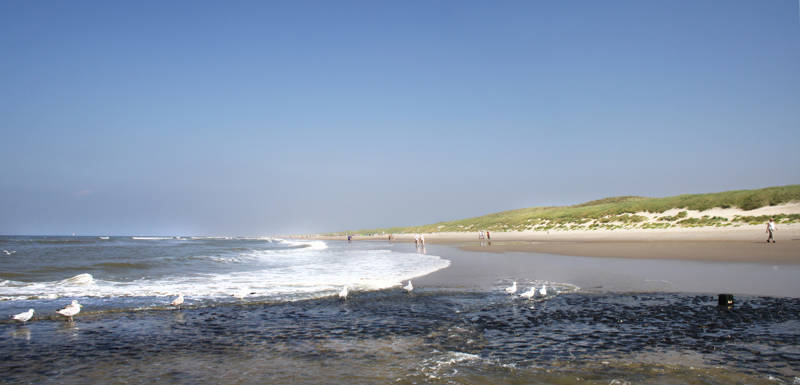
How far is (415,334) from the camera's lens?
327 inches

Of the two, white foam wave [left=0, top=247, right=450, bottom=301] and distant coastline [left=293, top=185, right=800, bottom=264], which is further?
distant coastline [left=293, top=185, right=800, bottom=264]

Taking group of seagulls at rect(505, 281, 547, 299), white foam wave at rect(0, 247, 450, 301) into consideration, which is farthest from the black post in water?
white foam wave at rect(0, 247, 450, 301)

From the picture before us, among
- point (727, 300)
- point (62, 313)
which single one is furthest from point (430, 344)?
point (62, 313)

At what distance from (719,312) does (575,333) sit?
390 cm

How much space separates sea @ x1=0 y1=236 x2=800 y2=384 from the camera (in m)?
6.01

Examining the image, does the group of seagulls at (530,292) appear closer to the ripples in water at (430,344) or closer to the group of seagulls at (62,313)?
the ripples in water at (430,344)

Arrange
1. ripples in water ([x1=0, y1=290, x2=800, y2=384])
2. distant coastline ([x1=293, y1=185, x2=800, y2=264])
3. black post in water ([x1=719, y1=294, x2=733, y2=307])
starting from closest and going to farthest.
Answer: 1. ripples in water ([x1=0, y1=290, x2=800, y2=384])
2. black post in water ([x1=719, y1=294, x2=733, y2=307])
3. distant coastline ([x1=293, y1=185, x2=800, y2=264])

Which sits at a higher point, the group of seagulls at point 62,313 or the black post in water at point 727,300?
the group of seagulls at point 62,313

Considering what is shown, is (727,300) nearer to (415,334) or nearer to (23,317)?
(415,334)

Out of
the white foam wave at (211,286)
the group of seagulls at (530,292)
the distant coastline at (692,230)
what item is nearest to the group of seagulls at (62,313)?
the white foam wave at (211,286)

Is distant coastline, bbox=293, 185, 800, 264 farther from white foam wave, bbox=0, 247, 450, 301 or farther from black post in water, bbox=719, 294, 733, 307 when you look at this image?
white foam wave, bbox=0, 247, 450, 301

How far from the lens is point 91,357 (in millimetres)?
7027

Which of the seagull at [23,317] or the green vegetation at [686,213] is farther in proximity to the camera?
the green vegetation at [686,213]

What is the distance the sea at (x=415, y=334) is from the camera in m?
6.01
